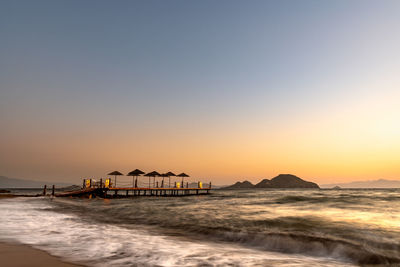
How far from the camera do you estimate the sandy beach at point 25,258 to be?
510 centimetres

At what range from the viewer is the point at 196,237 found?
11078mm

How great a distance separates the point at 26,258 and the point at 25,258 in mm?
18

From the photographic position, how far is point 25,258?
18.1 feet

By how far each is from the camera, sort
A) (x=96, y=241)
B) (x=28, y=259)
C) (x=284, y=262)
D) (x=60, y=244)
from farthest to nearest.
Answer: (x=96, y=241)
(x=60, y=244)
(x=284, y=262)
(x=28, y=259)

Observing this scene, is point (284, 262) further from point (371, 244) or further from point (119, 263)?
point (371, 244)

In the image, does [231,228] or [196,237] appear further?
[231,228]

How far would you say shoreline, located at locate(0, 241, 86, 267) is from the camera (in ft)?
16.8

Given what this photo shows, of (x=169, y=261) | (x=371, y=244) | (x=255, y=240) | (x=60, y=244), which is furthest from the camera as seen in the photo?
(x=255, y=240)

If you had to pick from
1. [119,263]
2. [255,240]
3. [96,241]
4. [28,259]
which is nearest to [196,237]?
[255,240]

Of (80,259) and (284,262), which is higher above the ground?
(80,259)

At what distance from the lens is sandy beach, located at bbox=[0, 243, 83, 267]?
510 centimetres

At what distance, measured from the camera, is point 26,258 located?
5.54 m

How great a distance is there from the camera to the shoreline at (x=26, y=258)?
5109 mm

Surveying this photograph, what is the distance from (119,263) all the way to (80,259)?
0.94m
